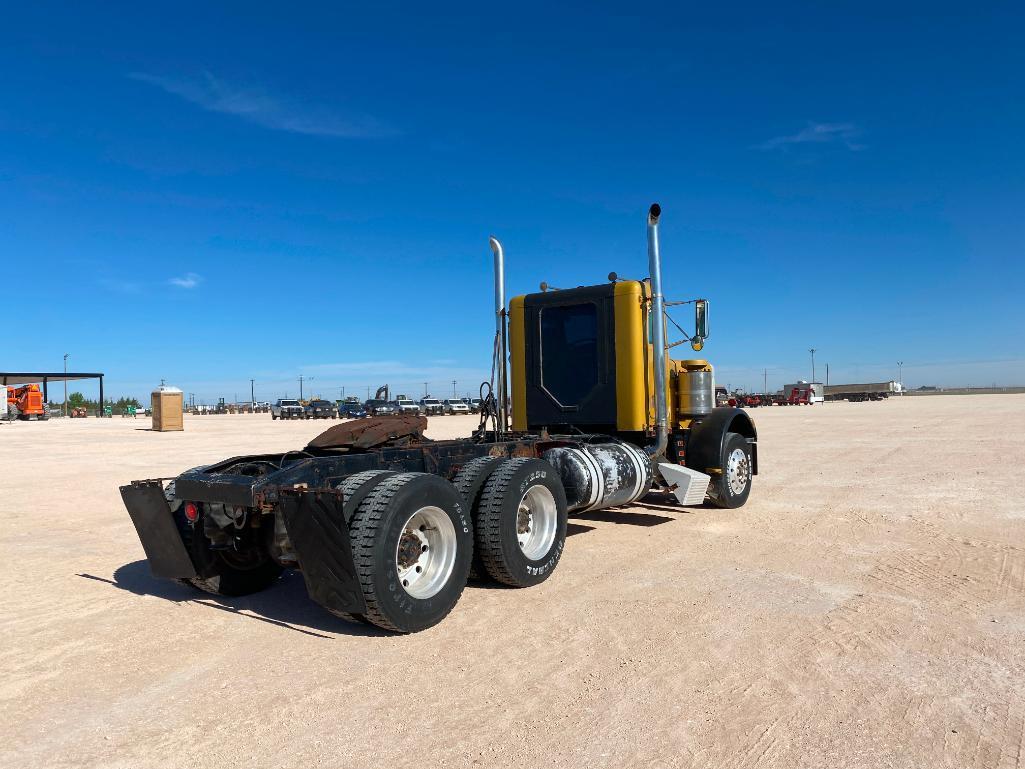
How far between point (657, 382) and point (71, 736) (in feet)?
21.8

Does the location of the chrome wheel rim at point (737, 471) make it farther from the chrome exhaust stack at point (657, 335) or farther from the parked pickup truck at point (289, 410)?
the parked pickup truck at point (289, 410)

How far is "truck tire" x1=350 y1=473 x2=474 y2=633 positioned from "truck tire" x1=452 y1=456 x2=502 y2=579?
0.36 m

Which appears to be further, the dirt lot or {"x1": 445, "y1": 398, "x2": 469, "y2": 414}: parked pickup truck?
{"x1": 445, "y1": 398, "x2": 469, "y2": 414}: parked pickup truck

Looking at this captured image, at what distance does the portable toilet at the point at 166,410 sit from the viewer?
33219 mm

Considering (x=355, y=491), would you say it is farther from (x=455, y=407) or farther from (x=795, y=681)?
(x=455, y=407)

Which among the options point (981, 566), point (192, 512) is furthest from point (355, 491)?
point (981, 566)

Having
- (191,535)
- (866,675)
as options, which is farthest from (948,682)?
(191,535)

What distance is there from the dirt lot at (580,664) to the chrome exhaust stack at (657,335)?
1286mm

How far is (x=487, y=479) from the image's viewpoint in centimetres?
574

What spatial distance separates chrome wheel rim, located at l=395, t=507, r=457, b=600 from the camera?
480cm

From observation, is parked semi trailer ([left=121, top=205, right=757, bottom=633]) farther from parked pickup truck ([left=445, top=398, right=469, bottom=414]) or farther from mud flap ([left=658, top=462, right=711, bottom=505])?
parked pickup truck ([left=445, top=398, right=469, bottom=414])

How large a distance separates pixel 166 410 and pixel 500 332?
Result: 29.0 m

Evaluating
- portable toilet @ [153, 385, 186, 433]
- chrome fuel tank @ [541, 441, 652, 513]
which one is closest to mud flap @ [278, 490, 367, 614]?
chrome fuel tank @ [541, 441, 652, 513]

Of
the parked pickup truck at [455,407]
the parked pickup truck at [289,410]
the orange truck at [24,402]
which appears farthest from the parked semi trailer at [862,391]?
the orange truck at [24,402]
